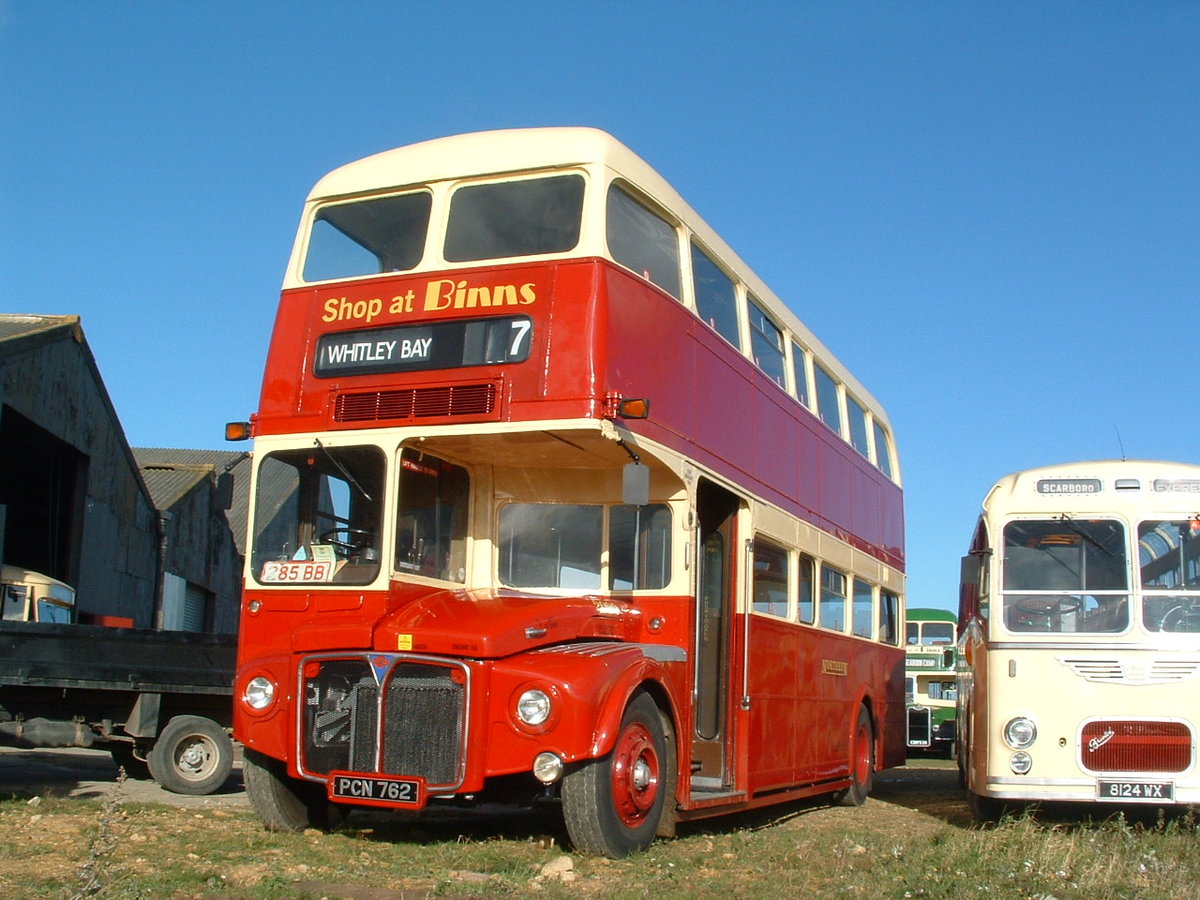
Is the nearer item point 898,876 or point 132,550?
point 898,876

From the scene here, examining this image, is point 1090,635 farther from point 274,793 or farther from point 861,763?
point 274,793

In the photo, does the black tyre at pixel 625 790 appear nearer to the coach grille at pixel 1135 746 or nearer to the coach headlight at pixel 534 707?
the coach headlight at pixel 534 707

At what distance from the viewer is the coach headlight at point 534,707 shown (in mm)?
7816

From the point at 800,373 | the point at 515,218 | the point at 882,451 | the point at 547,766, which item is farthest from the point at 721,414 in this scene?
the point at 882,451

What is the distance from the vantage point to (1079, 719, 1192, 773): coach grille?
32.0 feet

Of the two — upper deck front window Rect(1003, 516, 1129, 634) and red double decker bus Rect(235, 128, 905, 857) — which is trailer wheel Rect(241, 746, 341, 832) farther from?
upper deck front window Rect(1003, 516, 1129, 634)

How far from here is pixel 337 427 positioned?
8977mm

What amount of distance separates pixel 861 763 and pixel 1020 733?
14.9 feet

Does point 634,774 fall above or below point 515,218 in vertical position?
below

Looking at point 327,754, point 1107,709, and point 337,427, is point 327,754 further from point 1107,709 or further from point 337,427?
point 1107,709

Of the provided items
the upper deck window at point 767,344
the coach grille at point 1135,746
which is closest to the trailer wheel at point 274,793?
the upper deck window at point 767,344

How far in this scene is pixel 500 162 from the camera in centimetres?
920

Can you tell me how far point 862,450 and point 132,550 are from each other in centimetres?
1717

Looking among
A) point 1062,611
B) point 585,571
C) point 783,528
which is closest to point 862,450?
point 783,528
